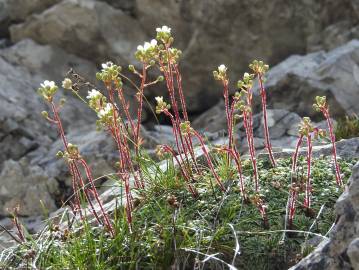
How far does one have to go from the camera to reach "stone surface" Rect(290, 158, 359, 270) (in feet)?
9.63

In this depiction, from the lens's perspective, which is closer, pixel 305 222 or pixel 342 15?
pixel 305 222

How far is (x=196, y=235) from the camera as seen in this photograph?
407 cm

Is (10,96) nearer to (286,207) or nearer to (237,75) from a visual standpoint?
(237,75)

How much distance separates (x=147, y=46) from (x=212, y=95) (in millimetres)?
7968

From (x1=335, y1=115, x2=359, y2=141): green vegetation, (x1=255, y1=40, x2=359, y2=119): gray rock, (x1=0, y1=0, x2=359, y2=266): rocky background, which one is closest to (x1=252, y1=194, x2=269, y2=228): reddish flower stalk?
(x1=335, y1=115, x2=359, y2=141): green vegetation

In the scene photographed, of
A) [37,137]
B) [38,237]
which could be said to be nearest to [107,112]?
[38,237]

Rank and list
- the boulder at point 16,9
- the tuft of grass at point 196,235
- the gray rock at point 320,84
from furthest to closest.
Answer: the boulder at point 16,9, the gray rock at point 320,84, the tuft of grass at point 196,235

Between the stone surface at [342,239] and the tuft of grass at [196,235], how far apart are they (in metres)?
0.69

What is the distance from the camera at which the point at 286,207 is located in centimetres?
421

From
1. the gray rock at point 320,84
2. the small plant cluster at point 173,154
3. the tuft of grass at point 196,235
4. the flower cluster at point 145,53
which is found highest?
the gray rock at point 320,84

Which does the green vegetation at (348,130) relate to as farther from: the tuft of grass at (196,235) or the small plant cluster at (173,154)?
the tuft of grass at (196,235)

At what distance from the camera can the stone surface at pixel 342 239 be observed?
2.94 meters

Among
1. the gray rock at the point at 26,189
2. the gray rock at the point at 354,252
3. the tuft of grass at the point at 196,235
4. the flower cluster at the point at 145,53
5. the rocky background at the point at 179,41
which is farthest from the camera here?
the rocky background at the point at 179,41

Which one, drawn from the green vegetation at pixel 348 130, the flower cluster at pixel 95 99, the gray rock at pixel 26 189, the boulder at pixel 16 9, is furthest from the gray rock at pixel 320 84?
the flower cluster at pixel 95 99
